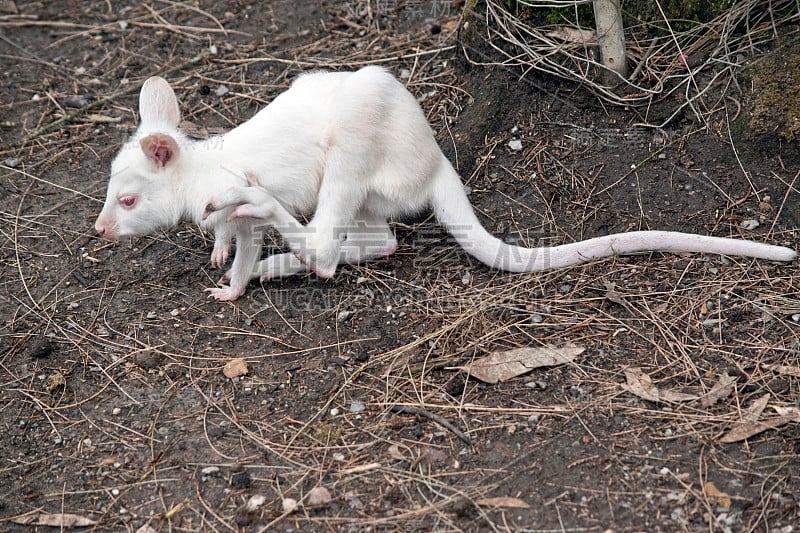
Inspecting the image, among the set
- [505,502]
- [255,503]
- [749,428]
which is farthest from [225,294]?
[749,428]

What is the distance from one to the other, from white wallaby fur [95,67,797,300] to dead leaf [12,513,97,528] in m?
1.33

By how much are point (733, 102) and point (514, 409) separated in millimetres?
2188

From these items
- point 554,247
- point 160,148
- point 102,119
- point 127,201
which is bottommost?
point 102,119

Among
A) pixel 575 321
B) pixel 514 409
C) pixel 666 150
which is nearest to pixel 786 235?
pixel 666 150

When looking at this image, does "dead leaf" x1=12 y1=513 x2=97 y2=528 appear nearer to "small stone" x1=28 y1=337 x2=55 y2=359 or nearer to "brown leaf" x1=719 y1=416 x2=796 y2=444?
"small stone" x1=28 y1=337 x2=55 y2=359

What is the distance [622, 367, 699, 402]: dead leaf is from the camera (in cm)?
315

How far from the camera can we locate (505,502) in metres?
2.83

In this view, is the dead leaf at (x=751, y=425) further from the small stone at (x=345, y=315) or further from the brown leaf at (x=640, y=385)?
the small stone at (x=345, y=315)

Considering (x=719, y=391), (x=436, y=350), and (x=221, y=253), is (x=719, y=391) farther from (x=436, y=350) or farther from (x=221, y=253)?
(x=221, y=253)

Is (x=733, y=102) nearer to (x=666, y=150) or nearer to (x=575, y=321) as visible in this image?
(x=666, y=150)

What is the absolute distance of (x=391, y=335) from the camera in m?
3.72

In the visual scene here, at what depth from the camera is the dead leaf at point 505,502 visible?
111 inches

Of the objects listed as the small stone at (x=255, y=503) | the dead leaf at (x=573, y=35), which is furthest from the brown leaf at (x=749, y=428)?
the dead leaf at (x=573, y=35)

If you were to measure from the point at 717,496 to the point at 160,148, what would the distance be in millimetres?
2745
